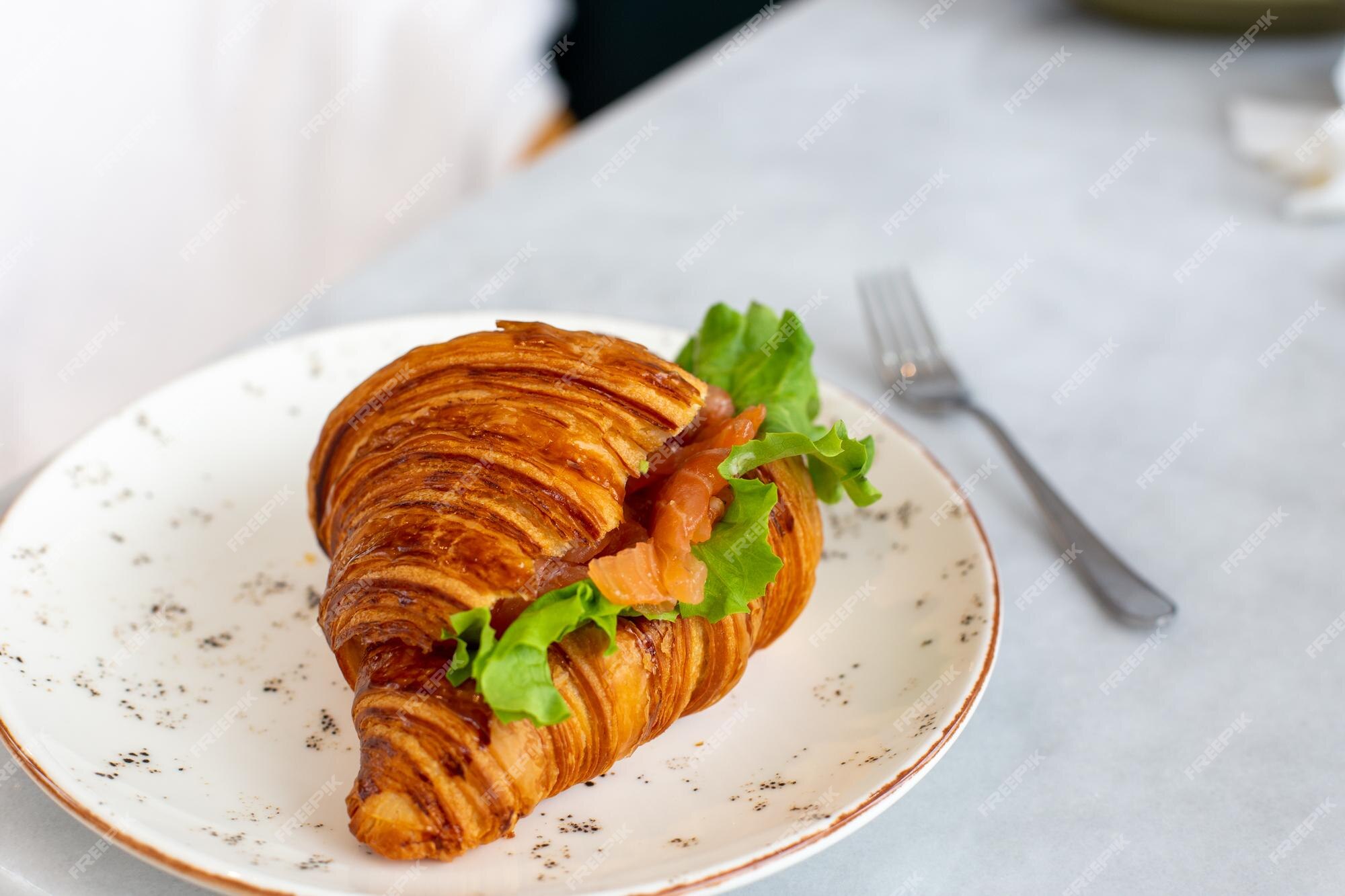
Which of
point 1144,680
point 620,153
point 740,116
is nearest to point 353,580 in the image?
point 1144,680

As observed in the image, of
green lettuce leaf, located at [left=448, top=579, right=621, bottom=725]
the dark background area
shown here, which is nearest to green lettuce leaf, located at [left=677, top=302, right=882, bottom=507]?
green lettuce leaf, located at [left=448, top=579, right=621, bottom=725]

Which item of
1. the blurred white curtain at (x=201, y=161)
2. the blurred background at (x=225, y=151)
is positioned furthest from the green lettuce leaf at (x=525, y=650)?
the blurred white curtain at (x=201, y=161)

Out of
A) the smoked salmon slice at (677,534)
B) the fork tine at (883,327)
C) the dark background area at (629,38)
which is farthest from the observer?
the dark background area at (629,38)

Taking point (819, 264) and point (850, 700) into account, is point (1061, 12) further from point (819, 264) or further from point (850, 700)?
point (850, 700)

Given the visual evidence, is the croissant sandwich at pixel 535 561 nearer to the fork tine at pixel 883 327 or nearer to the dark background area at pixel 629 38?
the fork tine at pixel 883 327

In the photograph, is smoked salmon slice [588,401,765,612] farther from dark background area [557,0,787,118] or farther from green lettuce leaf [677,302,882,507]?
dark background area [557,0,787,118]

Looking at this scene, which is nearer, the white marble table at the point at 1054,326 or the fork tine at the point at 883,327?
the white marble table at the point at 1054,326
